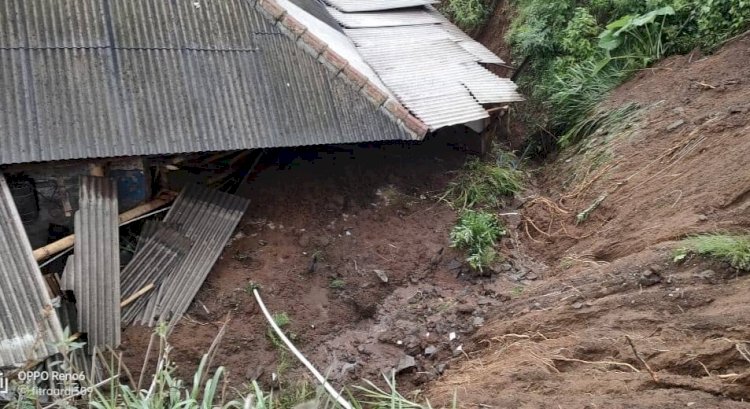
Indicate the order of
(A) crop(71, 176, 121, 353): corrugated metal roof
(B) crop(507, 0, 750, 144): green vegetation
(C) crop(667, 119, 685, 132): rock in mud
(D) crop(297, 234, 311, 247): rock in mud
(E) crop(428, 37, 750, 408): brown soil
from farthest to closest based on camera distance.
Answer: (B) crop(507, 0, 750, 144): green vegetation → (D) crop(297, 234, 311, 247): rock in mud → (C) crop(667, 119, 685, 132): rock in mud → (A) crop(71, 176, 121, 353): corrugated metal roof → (E) crop(428, 37, 750, 408): brown soil

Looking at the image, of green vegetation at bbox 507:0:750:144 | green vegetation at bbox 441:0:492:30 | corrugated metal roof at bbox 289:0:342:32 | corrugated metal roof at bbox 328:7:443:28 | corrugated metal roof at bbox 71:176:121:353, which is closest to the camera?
corrugated metal roof at bbox 71:176:121:353

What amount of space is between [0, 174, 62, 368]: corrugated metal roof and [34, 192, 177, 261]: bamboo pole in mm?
242

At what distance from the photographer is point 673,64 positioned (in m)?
7.44

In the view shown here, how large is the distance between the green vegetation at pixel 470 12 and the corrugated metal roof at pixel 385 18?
0.73 m

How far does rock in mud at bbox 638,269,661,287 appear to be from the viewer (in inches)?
185

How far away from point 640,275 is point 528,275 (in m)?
1.68

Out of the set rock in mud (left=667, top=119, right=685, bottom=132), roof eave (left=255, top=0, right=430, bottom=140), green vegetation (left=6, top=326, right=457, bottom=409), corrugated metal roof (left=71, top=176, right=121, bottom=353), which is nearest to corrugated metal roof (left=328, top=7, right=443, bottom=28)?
roof eave (left=255, top=0, right=430, bottom=140)

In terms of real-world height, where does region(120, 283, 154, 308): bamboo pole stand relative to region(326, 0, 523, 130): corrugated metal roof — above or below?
below

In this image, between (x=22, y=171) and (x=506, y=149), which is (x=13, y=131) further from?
(x=506, y=149)

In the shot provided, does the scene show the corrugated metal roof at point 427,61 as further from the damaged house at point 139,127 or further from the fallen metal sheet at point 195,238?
the fallen metal sheet at point 195,238

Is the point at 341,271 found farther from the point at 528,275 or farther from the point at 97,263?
the point at 97,263

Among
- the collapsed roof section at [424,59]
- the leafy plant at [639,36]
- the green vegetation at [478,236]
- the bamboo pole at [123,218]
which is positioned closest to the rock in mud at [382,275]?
the green vegetation at [478,236]

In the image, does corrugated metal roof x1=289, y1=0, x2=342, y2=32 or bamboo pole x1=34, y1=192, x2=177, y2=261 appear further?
corrugated metal roof x1=289, y1=0, x2=342, y2=32

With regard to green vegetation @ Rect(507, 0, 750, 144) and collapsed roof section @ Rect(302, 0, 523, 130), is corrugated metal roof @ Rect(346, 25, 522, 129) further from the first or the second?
green vegetation @ Rect(507, 0, 750, 144)
